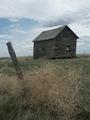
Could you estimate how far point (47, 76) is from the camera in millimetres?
6754

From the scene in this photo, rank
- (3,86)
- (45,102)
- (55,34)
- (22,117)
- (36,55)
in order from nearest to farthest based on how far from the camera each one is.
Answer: (22,117)
(45,102)
(3,86)
(55,34)
(36,55)

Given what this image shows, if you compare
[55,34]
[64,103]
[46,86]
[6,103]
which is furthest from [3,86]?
[55,34]

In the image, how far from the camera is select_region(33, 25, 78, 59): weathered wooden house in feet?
138

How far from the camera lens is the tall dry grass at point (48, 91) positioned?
606cm

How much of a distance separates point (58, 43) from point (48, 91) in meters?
36.2

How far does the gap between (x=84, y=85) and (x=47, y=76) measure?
1323mm

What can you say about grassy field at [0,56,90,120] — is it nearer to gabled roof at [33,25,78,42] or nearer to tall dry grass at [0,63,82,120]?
tall dry grass at [0,63,82,120]

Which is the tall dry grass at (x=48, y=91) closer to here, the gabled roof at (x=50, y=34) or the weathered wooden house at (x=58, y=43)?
the weathered wooden house at (x=58, y=43)

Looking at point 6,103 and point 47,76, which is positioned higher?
point 47,76

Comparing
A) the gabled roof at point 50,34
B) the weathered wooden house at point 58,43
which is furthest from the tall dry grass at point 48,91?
the gabled roof at point 50,34

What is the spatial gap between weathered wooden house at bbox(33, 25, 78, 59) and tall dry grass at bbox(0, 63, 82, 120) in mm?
33938

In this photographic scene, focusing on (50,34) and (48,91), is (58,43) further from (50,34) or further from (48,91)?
(48,91)

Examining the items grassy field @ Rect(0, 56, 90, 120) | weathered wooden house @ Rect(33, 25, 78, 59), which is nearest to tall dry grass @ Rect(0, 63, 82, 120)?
grassy field @ Rect(0, 56, 90, 120)

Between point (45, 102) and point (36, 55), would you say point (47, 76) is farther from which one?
point (36, 55)
